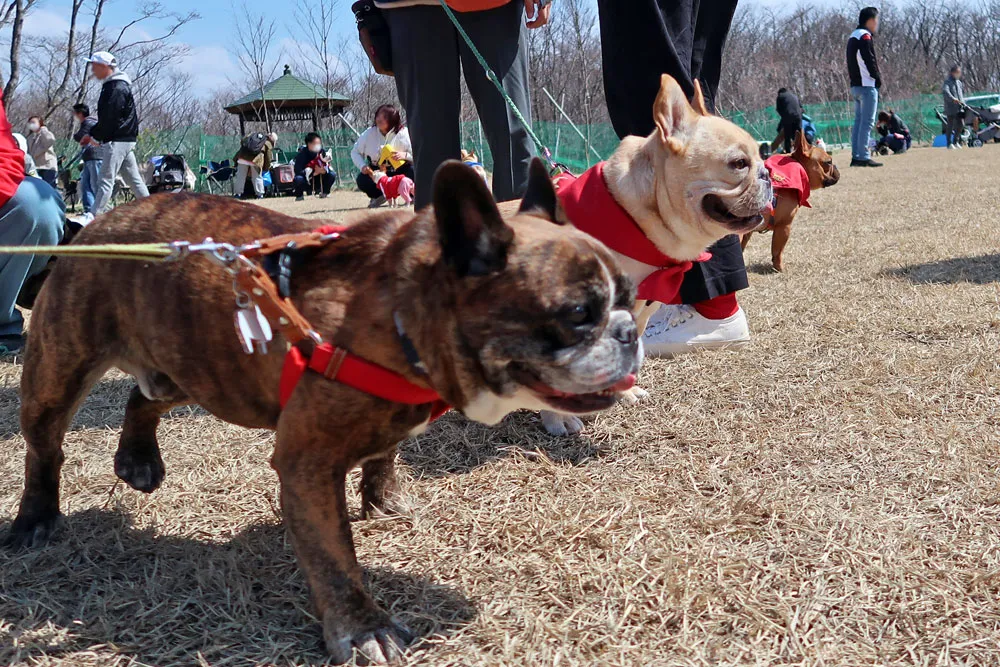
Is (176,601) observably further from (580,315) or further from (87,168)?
(87,168)

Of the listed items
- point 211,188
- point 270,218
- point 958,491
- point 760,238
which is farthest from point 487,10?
point 211,188

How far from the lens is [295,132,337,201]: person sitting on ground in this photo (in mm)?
22188

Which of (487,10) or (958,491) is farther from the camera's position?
(487,10)

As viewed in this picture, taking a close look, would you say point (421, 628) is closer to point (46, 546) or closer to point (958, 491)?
point (46, 546)

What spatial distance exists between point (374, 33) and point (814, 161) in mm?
4852

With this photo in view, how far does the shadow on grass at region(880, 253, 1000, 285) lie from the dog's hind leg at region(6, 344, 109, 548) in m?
5.07

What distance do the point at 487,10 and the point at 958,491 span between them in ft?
9.68

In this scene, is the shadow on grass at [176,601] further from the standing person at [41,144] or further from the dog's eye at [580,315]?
the standing person at [41,144]

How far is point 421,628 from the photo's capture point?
2.05 m

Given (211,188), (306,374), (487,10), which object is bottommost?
(211,188)

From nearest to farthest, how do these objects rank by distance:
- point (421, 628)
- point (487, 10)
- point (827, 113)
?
point (421, 628) < point (487, 10) < point (827, 113)

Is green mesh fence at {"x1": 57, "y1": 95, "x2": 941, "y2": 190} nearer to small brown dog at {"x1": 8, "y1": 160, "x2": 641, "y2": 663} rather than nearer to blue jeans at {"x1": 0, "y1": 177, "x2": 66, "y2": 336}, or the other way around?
blue jeans at {"x1": 0, "y1": 177, "x2": 66, "y2": 336}

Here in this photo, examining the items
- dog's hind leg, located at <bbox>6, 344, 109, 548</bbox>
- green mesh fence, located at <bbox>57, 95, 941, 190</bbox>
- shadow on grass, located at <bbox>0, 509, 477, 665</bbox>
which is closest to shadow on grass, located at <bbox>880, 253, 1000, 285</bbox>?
shadow on grass, located at <bbox>0, 509, 477, 665</bbox>

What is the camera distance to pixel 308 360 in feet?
6.12
